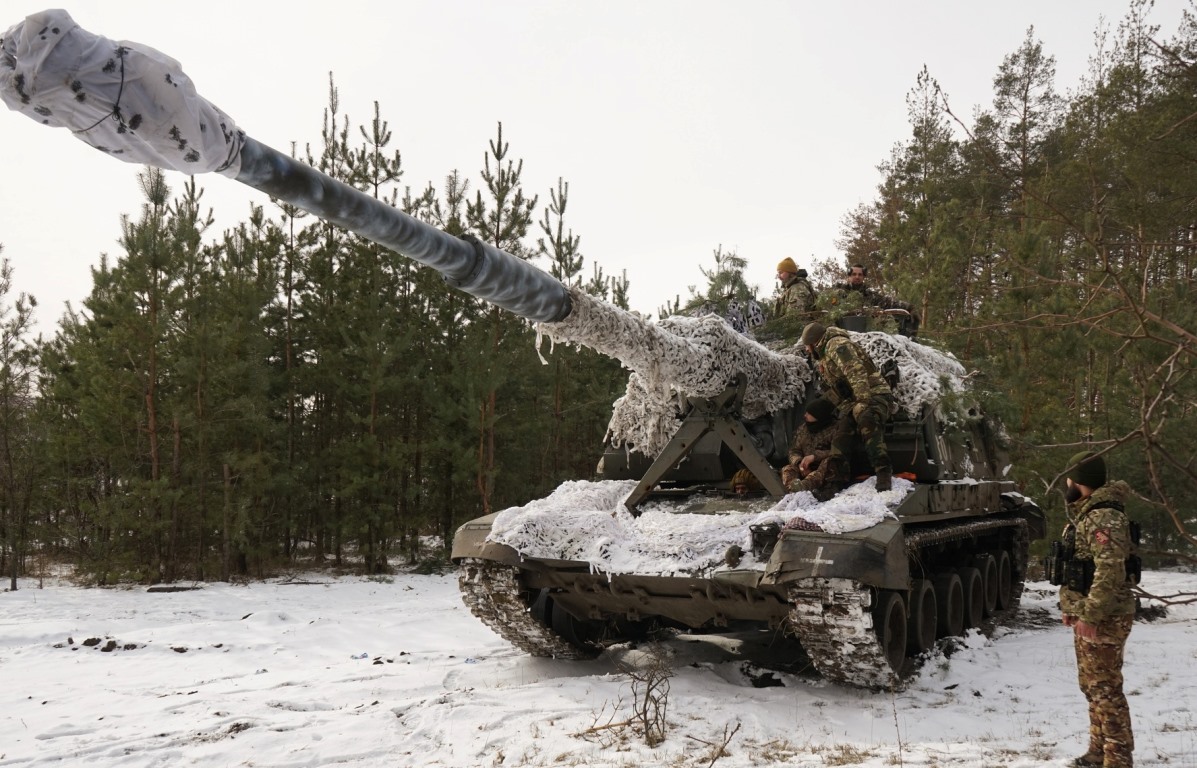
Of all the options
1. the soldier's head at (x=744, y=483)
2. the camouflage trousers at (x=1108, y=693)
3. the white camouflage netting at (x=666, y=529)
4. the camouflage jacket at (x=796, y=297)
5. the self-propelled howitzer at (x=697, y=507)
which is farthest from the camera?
the camouflage jacket at (x=796, y=297)

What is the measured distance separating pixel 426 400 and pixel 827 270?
1565 centimetres

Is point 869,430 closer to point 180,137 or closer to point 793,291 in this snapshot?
point 793,291

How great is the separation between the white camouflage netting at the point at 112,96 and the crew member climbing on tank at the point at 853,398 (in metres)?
4.37

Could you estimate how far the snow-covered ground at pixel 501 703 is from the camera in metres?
4.50

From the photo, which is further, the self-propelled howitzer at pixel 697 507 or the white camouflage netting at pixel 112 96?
the self-propelled howitzer at pixel 697 507

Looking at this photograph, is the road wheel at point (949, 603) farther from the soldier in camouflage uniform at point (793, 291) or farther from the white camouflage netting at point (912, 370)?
the soldier in camouflage uniform at point (793, 291)

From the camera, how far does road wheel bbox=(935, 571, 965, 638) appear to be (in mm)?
7047

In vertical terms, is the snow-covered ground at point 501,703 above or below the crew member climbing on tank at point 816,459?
below

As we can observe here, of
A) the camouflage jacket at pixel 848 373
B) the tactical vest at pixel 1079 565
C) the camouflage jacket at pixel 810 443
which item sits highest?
the camouflage jacket at pixel 848 373

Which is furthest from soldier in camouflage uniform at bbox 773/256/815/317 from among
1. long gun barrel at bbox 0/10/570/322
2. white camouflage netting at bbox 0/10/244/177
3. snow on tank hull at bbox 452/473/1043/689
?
white camouflage netting at bbox 0/10/244/177

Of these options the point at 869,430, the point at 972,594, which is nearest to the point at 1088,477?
the point at 869,430

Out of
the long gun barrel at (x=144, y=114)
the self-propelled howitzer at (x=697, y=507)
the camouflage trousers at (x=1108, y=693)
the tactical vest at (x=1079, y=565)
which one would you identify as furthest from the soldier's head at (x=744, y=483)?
the long gun barrel at (x=144, y=114)

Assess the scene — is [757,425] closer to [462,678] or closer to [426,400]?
[462,678]

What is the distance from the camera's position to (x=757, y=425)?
266 inches
